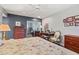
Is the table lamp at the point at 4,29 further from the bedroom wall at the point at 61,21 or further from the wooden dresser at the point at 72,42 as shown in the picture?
the wooden dresser at the point at 72,42

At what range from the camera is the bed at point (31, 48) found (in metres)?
1.77

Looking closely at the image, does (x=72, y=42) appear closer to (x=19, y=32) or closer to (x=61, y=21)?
(x=61, y=21)

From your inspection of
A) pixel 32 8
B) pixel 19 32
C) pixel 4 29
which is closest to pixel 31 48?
pixel 19 32

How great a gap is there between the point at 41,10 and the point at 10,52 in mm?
857

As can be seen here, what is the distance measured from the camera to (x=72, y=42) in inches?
73.0

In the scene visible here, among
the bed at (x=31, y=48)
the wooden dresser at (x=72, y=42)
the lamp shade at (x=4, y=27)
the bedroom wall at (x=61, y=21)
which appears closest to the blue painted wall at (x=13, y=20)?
the lamp shade at (x=4, y=27)

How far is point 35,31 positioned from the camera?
1.91m

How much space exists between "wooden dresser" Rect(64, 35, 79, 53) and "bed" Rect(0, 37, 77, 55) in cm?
7

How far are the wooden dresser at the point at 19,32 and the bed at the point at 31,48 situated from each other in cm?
7

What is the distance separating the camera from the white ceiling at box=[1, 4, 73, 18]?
180 centimetres

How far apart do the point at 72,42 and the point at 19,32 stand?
93 cm

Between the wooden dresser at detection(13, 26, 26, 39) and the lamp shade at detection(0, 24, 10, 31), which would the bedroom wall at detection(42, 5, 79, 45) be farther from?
the lamp shade at detection(0, 24, 10, 31)
